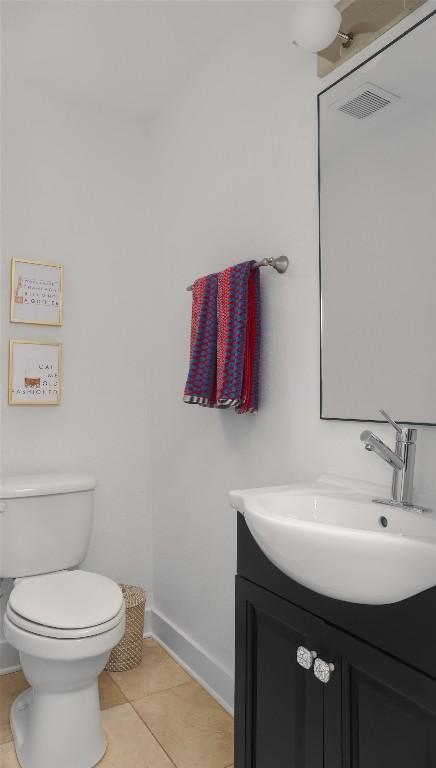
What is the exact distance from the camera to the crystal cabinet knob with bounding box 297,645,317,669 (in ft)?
3.31

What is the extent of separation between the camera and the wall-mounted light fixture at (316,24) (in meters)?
1.22

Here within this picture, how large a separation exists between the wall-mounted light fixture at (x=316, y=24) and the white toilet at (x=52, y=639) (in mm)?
1618

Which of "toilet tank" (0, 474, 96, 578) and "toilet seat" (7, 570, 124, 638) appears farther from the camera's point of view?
"toilet tank" (0, 474, 96, 578)

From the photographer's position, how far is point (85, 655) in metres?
1.49

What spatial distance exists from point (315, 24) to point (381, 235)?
0.51 m

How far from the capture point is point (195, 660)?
2059mm

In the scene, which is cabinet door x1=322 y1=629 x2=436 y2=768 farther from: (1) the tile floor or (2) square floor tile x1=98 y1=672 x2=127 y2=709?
(2) square floor tile x1=98 y1=672 x2=127 y2=709

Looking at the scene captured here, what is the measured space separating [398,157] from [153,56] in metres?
1.22

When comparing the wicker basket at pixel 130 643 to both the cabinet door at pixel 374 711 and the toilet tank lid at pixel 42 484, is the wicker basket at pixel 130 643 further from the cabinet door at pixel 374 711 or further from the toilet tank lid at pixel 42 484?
the cabinet door at pixel 374 711

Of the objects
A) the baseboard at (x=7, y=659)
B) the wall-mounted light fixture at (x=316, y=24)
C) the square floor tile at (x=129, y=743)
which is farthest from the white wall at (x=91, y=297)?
the wall-mounted light fixture at (x=316, y=24)

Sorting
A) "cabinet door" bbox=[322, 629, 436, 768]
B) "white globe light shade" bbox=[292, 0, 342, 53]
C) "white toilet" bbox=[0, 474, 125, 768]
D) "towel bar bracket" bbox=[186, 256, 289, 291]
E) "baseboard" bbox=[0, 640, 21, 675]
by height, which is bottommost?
"baseboard" bbox=[0, 640, 21, 675]

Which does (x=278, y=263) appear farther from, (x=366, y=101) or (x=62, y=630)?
(x=62, y=630)

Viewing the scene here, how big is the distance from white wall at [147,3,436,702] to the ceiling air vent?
0.45 feet

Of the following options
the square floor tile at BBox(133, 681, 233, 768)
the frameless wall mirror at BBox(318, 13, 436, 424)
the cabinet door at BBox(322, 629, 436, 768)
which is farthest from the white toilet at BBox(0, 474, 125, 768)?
the frameless wall mirror at BBox(318, 13, 436, 424)
